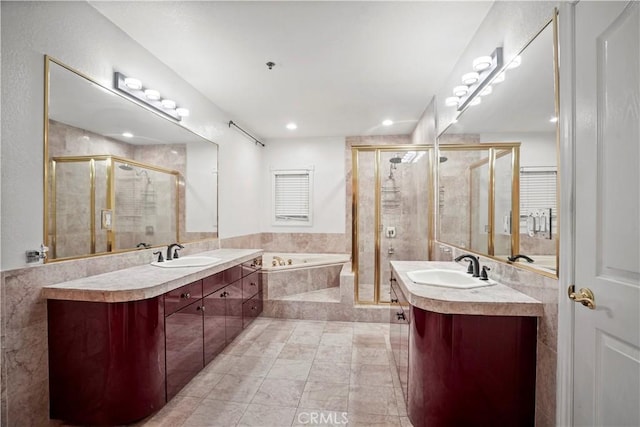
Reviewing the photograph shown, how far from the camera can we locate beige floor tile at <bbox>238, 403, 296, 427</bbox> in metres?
1.77

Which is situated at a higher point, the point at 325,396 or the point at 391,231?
the point at 391,231

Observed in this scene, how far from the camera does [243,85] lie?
3.04m

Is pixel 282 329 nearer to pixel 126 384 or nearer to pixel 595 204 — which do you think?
pixel 126 384

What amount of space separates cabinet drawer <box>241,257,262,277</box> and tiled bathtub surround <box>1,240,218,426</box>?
1.56 metres

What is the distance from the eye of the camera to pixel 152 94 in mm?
2443

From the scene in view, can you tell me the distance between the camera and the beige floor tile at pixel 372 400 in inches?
74.2

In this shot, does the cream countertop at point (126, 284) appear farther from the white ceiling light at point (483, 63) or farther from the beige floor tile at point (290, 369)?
the white ceiling light at point (483, 63)

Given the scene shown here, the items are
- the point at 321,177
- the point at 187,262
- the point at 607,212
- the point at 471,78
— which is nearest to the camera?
the point at 607,212

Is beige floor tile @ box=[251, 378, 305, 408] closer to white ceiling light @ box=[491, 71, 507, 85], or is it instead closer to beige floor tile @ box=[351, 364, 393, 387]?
beige floor tile @ box=[351, 364, 393, 387]

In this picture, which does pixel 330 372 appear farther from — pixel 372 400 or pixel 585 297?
pixel 585 297

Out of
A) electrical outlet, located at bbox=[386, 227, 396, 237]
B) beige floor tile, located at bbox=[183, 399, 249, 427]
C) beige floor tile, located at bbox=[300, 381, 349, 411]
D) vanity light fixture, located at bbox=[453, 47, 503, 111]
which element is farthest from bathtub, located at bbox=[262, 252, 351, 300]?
vanity light fixture, located at bbox=[453, 47, 503, 111]

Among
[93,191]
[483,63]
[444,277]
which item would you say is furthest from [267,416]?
[483,63]

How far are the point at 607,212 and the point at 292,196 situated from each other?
4.31 meters

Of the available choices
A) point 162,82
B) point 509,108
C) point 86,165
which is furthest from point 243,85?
point 509,108
